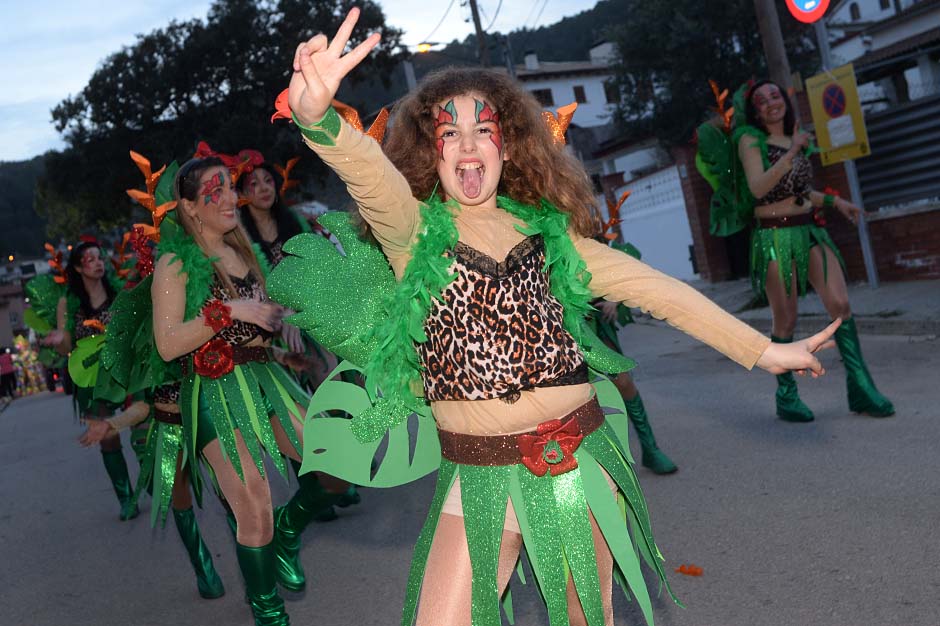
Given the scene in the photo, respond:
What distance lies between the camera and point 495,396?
2.37 meters

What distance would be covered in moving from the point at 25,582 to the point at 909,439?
202 inches

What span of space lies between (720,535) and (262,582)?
6.51 ft

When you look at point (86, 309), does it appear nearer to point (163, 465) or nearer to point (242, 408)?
point (163, 465)

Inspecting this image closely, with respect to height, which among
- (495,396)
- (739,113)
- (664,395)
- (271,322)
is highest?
(739,113)

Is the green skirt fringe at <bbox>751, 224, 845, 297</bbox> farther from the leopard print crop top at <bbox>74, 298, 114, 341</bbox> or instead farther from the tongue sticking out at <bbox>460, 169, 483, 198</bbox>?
the leopard print crop top at <bbox>74, 298, 114, 341</bbox>

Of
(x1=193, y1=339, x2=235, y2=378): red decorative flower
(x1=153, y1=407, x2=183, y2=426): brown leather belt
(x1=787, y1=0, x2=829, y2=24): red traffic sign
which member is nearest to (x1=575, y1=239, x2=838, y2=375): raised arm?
(x1=193, y1=339, x2=235, y2=378): red decorative flower

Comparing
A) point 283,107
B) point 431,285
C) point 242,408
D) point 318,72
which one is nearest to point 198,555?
point 242,408

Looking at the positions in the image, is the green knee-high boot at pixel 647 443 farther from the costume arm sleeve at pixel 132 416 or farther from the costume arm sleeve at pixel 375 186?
the costume arm sleeve at pixel 375 186

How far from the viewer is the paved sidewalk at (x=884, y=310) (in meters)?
8.95

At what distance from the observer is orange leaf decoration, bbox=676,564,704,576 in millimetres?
3920

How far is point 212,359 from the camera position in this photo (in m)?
3.95

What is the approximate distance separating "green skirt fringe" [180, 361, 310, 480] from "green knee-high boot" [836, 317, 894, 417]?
11.1 feet

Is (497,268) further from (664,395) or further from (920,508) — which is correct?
(664,395)

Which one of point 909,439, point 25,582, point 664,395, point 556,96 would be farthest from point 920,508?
point 556,96
